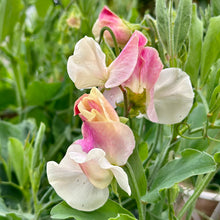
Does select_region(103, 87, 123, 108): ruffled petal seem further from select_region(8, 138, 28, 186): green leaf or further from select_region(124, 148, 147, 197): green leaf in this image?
select_region(8, 138, 28, 186): green leaf

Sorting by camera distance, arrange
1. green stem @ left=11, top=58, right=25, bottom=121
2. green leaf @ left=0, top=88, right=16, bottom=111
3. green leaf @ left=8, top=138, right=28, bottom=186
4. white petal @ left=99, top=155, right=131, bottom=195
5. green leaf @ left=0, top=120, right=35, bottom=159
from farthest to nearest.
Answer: green leaf @ left=0, top=88, right=16, bottom=111
green stem @ left=11, top=58, right=25, bottom=121
green leaf @ left=0, top=120, right=35, bottom=159
green leaf @ left=8, top=138, right=28, bottom=186
white petal @ left=99, top=155, right=131, bottom=195

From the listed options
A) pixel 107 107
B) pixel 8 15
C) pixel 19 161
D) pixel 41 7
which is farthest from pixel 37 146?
pixel 41 7

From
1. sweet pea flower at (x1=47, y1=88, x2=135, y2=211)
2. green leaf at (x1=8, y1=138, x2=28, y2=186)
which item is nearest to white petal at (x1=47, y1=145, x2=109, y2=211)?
sweet pea flower at (x1=47, y1=88, x2=135, y2=211)

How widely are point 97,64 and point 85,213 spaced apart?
0.45ft

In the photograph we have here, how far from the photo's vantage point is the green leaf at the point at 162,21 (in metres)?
0.35

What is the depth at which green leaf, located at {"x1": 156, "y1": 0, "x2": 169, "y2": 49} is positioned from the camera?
0.35 meters

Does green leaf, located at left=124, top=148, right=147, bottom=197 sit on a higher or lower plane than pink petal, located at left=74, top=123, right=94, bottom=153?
lower

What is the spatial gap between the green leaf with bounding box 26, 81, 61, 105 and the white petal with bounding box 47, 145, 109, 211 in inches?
20.6

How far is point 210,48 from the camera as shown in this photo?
389mm

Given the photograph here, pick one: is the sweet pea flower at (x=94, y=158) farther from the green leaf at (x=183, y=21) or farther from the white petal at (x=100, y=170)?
the green leaf at (x=183, y=21)

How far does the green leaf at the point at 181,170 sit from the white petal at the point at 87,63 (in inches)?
4.4

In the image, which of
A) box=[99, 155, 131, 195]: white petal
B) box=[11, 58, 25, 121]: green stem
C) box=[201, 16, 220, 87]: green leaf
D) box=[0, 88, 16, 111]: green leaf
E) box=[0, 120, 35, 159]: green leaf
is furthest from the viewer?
box=[0, 88, 16, 111]: green leaf

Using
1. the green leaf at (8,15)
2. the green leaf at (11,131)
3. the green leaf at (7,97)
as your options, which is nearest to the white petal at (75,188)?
the green leaf at (11,131)

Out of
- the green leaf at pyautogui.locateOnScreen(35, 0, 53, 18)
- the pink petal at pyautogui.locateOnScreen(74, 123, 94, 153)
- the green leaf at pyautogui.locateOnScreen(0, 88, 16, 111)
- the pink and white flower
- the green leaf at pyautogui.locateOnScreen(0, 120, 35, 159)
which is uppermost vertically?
the pink and white flower
